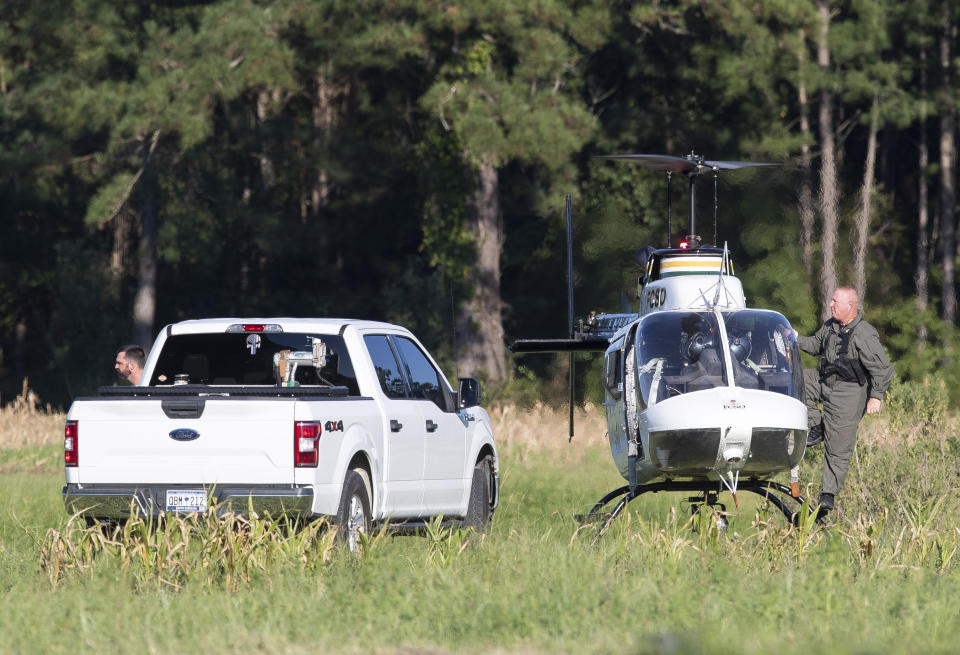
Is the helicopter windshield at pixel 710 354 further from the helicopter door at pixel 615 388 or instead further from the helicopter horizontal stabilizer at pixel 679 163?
the helicopter horizontal stabilizer at pixel 679 163

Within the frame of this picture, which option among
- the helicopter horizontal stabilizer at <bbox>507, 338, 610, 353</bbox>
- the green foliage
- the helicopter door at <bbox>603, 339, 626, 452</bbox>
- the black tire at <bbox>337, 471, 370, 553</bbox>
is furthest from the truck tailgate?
the green foliage

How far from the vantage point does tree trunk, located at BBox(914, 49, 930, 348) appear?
38344mm

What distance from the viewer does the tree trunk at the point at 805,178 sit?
30.1 metres

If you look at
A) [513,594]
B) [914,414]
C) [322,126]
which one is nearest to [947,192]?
[322,126]

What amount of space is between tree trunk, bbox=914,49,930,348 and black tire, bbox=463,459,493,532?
84.9 feet

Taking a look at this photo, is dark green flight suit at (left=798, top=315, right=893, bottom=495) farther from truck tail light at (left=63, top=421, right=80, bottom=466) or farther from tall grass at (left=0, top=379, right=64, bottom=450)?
tall grass at (left=0, top=379, right=64, bottom=450)

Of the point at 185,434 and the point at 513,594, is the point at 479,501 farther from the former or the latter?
the point at 513,594

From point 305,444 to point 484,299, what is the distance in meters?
25.2

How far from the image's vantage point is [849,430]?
13688mm

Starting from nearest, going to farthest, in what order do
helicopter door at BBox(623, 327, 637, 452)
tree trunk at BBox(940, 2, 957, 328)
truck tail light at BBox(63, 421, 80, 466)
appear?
truck tail light at BBox(63, 421, 80, 466)
helicopter door at BBox(623, 327, 637, 452)
tree trunk at BBox(940, 2, 957, 328)

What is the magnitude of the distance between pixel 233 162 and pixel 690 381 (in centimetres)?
3427

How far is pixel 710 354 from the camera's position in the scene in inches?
479

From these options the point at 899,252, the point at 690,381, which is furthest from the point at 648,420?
the point at 899,252

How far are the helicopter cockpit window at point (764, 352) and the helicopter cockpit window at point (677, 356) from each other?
16 cm
